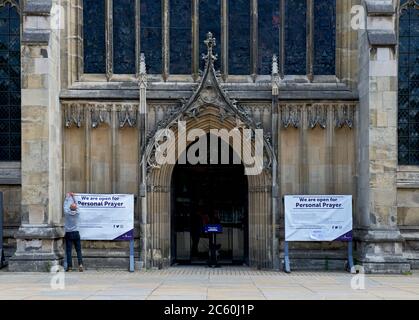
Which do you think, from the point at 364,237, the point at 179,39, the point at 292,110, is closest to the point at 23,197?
the point at 179,39

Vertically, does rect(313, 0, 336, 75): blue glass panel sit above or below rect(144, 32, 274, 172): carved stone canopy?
above

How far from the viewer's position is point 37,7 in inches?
687

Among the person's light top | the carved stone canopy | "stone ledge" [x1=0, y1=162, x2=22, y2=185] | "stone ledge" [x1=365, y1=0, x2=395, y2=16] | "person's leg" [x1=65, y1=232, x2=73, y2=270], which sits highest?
"stone ledge" [x1=365, y1=0, x2=395, y2=16]

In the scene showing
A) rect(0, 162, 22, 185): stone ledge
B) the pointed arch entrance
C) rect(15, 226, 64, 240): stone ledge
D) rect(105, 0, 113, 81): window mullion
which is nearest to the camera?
rect(15, 226, 64, 240): stone ledge

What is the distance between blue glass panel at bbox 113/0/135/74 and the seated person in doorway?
3.71 metres

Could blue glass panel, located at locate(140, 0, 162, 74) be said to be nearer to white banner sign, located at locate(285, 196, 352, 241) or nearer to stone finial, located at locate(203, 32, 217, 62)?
stone finial, located at locate(203, 32, 217, 62)

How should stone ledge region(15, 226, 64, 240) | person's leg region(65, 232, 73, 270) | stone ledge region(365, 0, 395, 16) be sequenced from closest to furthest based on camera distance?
stone ledge region(15, 226, 64, 240) → person's leg region(65, 232, 73, 270) → stone ledge region(365, 0, 395, 16)

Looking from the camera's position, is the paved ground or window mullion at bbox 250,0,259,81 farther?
window mullion at bbox 250,0,259,81

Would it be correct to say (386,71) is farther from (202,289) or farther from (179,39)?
(202,289)

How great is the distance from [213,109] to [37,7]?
482cm

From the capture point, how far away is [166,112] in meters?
18.3

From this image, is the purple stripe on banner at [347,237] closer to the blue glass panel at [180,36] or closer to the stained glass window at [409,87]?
the stained glass window at [409,87]

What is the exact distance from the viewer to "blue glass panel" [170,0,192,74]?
742 inches

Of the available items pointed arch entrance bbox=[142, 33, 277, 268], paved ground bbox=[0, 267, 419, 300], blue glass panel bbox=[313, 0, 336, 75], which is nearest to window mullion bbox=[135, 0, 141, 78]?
pointed arch entrance bbox=[142, 33, 277, 268]
